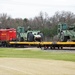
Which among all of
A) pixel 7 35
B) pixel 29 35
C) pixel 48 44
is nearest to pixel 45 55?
pixel 48 44

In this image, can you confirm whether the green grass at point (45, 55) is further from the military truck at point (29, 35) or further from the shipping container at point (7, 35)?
the shipping container at point (7, 35)

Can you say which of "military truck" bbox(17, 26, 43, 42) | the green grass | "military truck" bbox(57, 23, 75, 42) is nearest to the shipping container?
"military truck" bbox(17, 26, 43, 42)

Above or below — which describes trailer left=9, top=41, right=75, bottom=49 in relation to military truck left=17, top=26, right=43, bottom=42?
below

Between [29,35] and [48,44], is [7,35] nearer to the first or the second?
[29,35]

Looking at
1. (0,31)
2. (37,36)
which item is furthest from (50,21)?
(37,36)

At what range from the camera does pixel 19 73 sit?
49.7 ft

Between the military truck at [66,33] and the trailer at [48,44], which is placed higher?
the military truck at [66,33]

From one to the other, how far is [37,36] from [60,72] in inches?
1334

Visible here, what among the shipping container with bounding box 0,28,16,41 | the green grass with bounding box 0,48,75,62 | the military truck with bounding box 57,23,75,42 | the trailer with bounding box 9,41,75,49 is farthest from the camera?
the shipping container with bounding box 0,28,16,41

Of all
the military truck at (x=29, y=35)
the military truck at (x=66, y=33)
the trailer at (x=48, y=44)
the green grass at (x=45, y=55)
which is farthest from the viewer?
the military truck at (x=29, y=35)

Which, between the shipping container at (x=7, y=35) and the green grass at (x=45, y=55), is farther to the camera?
the shipping container at (x=7, y=35)

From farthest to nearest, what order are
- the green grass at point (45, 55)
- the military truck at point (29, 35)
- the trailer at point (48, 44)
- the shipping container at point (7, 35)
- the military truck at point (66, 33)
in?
the shipping container at point (7, 35)
the military truck at point (29, 35)
the military truck at point (66, 33)
the trailer at point (48, 44)
the green grass at point (45, 55)

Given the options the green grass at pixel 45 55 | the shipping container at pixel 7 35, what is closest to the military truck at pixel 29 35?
the shipping container at pixel 7 35

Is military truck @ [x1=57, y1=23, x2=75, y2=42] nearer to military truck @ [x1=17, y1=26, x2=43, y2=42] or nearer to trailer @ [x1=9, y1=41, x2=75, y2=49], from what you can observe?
trailer @ [x1=9, y1=41, x2=75, y2=49]
